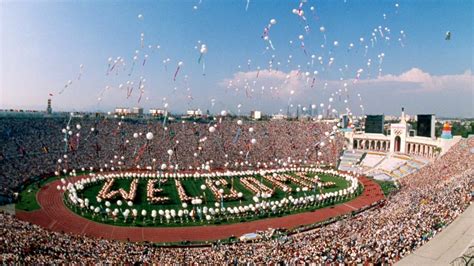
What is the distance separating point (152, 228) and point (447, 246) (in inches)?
917

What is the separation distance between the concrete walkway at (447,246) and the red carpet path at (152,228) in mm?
15664

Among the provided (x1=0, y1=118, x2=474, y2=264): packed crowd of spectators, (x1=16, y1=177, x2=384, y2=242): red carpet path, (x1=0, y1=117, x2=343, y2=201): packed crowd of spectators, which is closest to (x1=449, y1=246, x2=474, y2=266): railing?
(x1=0, y1=118, x2=474, y2=264): packed crowd of spectators

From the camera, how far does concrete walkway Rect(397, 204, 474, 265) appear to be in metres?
16.0

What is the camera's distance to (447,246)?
678 inches

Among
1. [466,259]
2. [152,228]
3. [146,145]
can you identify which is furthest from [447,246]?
[146,145]

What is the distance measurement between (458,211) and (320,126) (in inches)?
2446

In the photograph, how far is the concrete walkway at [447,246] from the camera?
15953 mm

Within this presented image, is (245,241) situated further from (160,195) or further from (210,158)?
(210,158)

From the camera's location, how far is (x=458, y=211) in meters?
21.6

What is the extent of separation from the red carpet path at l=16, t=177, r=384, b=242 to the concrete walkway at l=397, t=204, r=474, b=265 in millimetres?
15664

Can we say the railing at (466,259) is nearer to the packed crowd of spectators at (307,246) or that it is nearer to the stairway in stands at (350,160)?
the packed crowd of spectators at (307,246)

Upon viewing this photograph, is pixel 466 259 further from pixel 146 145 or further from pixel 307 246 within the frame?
pixel 146 145

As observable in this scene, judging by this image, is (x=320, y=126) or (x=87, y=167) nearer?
(x=87, y=167)

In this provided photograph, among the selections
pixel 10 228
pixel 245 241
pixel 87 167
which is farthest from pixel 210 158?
pixel 10 228
